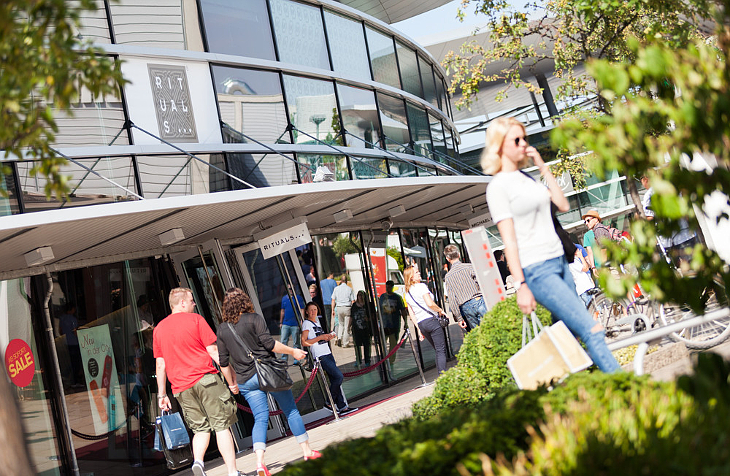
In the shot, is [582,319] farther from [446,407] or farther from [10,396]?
[10,396]

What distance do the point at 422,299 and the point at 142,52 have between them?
573 centimetres

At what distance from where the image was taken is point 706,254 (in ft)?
9.56

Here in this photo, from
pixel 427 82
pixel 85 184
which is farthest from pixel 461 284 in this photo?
pixel 427 82

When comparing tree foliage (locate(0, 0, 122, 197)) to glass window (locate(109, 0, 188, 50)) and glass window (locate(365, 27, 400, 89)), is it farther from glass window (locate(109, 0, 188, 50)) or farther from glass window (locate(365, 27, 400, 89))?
glass window (locate(365, 27, 400, 89))

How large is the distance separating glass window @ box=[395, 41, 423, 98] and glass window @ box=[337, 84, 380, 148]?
2.52 meters

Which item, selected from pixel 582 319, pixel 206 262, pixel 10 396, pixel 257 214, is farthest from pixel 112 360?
pixel 582 319

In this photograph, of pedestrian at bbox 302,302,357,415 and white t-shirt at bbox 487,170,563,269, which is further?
pedestrian at bbox 302,302,357,415

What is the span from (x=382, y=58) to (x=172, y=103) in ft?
23.1

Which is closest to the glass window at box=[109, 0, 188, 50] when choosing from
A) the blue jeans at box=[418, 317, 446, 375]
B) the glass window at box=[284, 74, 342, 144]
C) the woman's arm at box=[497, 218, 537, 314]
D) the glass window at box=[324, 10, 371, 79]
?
the glass window at box=[284, 74, 342, 144]

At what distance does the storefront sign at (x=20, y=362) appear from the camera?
30.4 ft

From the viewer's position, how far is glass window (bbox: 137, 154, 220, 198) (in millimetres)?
10672

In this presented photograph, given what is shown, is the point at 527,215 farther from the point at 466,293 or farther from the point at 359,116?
the point at 359,116

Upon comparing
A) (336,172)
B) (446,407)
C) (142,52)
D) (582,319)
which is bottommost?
(446,407)

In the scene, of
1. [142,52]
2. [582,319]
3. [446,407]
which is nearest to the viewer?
[582,319]
